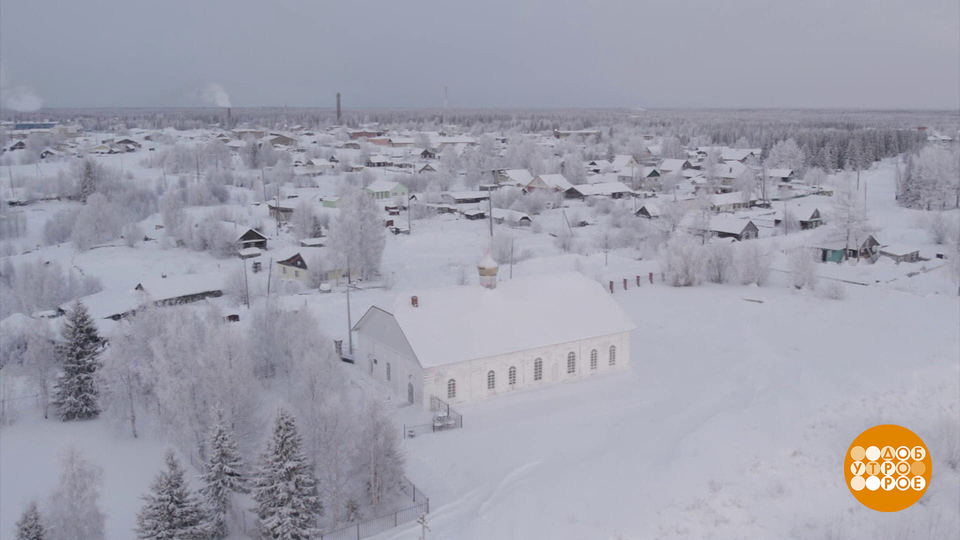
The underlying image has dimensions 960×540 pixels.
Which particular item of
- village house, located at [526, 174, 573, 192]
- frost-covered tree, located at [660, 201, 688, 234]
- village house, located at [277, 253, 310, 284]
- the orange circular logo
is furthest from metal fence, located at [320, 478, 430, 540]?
village house, located at [526, 174, 573, 192]

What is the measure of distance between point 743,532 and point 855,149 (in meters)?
75.0

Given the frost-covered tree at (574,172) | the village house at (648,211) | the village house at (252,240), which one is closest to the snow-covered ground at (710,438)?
the village house at (252,240)

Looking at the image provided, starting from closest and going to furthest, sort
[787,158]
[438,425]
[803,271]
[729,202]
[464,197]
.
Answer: [438,425], [803,271], [729,202], [464,197], [787,158]

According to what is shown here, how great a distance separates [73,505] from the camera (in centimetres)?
1301

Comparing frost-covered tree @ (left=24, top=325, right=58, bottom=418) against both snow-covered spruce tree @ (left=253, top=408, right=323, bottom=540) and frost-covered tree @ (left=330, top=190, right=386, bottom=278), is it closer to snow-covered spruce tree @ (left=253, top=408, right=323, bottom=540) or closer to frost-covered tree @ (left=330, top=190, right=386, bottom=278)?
snow-covered spruce tree @ (left=253, top=408, right=323, bottom=540)

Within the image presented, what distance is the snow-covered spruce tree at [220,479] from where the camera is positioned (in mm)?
14180

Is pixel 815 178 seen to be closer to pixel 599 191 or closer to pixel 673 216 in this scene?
pixel 599 191

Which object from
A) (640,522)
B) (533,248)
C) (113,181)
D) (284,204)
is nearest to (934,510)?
(640,522)

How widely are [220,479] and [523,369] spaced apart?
863 centimetres

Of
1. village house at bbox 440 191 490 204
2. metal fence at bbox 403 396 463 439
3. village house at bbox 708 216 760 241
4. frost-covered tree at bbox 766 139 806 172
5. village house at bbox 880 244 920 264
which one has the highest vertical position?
frost-covered tree at bbox 766 139 806 172

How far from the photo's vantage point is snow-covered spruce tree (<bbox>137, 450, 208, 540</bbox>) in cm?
1308

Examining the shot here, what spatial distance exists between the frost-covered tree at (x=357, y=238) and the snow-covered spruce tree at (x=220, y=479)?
65.9 feet

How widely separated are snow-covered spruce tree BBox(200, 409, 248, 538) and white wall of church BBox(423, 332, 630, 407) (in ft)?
17.9

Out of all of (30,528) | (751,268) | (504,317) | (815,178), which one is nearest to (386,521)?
(30,528)
